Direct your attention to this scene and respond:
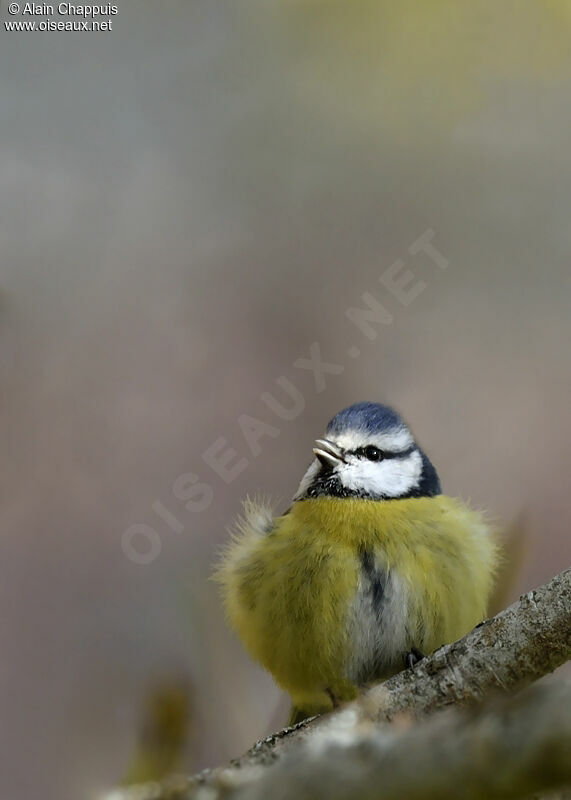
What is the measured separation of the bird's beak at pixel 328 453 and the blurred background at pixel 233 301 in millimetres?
267

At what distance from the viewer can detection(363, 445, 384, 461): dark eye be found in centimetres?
266

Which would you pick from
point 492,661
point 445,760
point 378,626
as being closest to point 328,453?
point 378,626

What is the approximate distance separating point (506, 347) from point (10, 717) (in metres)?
1.90

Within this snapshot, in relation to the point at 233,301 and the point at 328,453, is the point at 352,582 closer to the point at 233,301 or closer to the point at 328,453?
the point at 328,453

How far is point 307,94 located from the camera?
3.38 m

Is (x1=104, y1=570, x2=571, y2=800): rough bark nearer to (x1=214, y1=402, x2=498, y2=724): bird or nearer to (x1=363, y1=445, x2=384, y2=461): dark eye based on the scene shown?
(x1=214, y1=402, x2=498, y2=724): bird

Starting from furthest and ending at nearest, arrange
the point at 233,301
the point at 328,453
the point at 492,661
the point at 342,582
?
1. the point at 233,301
2. the point at 328,453
3. the point at 342,582
4. the point at 492,661

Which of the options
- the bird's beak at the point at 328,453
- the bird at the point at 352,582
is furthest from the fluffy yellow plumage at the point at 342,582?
the bird's beak at the point at 328,453

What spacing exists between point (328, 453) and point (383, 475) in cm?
19

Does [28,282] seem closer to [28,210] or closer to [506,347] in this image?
[28,210]

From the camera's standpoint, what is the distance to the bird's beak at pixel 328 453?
102 inches

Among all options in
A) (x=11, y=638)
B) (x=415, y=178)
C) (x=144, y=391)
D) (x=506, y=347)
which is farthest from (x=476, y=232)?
(x=11, y=638)

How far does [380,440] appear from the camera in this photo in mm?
2691

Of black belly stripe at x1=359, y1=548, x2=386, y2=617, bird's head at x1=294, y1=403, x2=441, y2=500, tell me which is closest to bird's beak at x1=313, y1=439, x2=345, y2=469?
bird's head at x1=294, y1=403, x2=441, y2=500
